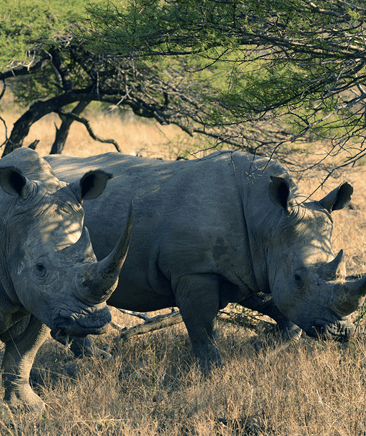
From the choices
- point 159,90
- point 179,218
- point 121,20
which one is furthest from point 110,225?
point 159,90

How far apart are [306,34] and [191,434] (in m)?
3.00

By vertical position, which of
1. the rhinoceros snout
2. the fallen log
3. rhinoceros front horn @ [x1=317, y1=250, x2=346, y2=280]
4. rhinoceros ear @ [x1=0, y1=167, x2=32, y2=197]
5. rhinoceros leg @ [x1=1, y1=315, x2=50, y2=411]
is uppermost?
rhinoceros ear @ [x1=0, y1=167, x2=32, y2=197]

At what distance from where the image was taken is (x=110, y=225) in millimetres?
4984

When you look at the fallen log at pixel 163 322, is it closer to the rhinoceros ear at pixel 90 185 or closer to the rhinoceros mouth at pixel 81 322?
the rhinoceros ear at pixel 90 185

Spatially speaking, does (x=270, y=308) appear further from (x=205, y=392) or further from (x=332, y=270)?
(x=205, y=392)

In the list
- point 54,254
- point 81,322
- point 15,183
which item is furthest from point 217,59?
point 81,322

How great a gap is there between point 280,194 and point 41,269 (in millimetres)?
2128

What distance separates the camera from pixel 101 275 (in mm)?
3229

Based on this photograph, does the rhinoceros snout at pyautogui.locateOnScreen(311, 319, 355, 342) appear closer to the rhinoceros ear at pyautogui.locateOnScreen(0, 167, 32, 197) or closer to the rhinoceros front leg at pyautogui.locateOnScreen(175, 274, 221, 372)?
the rhinoceros front leg at pyautogui.locateOnScreen(175, 274, 221, 372)

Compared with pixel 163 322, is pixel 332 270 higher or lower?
higher

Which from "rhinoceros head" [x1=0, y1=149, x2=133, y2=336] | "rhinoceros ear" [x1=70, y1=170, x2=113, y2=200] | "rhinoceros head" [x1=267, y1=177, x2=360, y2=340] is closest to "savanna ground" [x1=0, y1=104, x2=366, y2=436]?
"rhinoceros head" [x1=267, y1=177, x2=360, y2=340]

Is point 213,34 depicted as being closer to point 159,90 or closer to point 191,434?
point 191,434

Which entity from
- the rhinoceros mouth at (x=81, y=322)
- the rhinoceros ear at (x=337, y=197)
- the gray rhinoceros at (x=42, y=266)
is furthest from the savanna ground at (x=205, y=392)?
the rhinoceros ear at (x=337, y=197)

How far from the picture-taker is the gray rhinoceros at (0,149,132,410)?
3.27 meters
